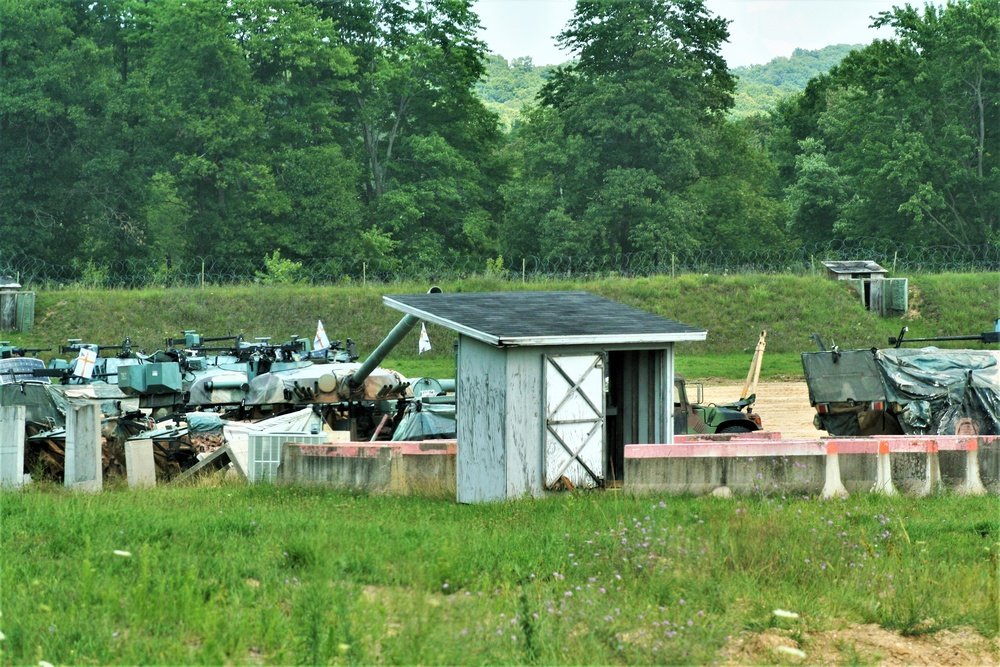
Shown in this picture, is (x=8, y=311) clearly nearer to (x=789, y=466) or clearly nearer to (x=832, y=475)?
(x=789, y=466)

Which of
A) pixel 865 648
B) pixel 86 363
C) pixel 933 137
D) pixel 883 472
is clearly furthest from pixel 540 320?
pixel 933 137

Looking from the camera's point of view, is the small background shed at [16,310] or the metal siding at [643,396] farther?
the small background shed at [16,310]

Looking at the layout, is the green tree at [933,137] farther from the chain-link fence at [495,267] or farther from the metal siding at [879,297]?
the metal siding at [879,297]

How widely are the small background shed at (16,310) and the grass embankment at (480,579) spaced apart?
117 feet

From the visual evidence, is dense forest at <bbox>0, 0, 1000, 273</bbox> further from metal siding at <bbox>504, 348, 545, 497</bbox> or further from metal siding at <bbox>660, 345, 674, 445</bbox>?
metal siding at <bbox>504, 348, 545, 497</bbox>

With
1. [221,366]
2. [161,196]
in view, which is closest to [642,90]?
[161,196]

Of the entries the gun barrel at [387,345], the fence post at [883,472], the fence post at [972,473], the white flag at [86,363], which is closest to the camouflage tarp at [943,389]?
the fence post at [972,473]

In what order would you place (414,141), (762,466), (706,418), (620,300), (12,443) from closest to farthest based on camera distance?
(762,466) < (12,443) < (706,418) < (620,300) < (414,141)

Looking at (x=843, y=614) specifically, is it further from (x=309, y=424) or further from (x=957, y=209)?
(x=957, y=209)

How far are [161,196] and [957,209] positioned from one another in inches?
1497

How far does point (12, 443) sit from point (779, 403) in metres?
20.9

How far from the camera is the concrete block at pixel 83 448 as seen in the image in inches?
703

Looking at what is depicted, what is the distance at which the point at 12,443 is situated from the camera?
60.5ft

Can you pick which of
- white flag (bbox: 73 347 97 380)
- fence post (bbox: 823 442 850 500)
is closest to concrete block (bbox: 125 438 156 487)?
white flag (bbox: 73 347 97 380)
